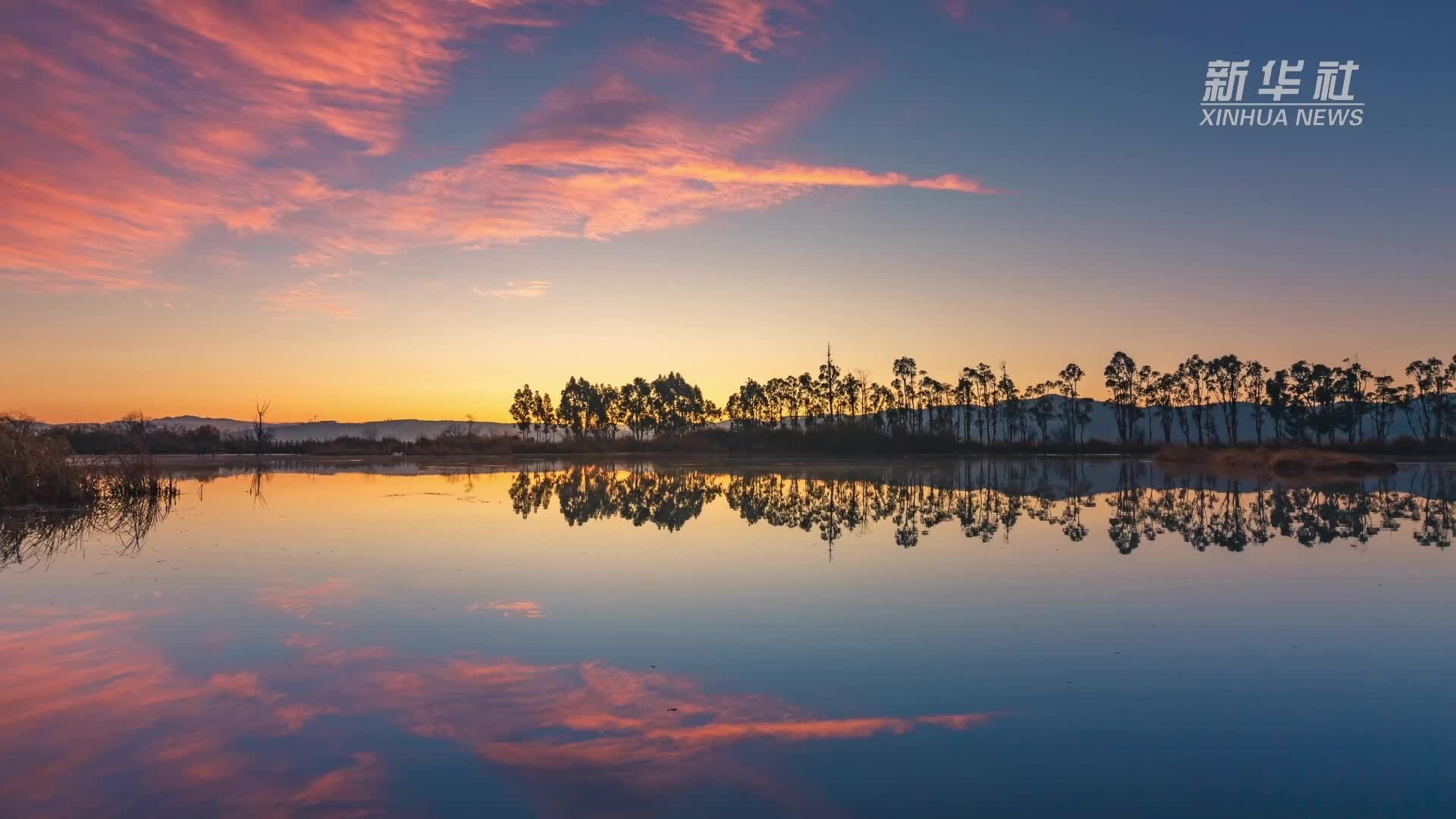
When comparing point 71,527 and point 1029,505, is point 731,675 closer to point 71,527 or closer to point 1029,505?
point 71,527

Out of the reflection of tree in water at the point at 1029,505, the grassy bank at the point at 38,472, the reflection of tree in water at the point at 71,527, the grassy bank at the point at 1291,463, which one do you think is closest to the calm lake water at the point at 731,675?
the reflection of tree in water at the point at 71,527

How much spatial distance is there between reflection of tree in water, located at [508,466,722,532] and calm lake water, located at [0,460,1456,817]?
3.31 metres

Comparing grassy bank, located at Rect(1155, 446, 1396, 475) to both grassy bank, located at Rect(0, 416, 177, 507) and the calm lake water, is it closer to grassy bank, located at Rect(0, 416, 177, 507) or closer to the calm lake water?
the calm lake water

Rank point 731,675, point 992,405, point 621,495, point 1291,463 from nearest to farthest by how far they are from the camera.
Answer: point 731,675 → point 621,495 → point 1291,463 → point 992,405

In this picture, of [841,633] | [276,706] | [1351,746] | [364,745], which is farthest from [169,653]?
[1351,746]

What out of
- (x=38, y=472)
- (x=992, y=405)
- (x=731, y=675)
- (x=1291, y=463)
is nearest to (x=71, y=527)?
(x=38, y=472)

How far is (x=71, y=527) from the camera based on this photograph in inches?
595

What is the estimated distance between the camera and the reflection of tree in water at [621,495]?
→ 1730 cm

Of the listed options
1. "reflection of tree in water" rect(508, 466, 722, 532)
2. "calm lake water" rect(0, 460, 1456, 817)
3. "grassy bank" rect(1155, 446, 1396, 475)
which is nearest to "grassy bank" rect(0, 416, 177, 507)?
"calm lake water" rect(0, 460, 1456, 817)

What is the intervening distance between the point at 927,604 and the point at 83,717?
6713mm

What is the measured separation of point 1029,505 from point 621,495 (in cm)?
1028

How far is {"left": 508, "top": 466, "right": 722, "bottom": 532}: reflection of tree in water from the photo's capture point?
17.3 meters

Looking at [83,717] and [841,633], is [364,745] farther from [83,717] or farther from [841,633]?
[841,633]

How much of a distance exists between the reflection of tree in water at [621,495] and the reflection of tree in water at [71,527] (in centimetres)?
688
